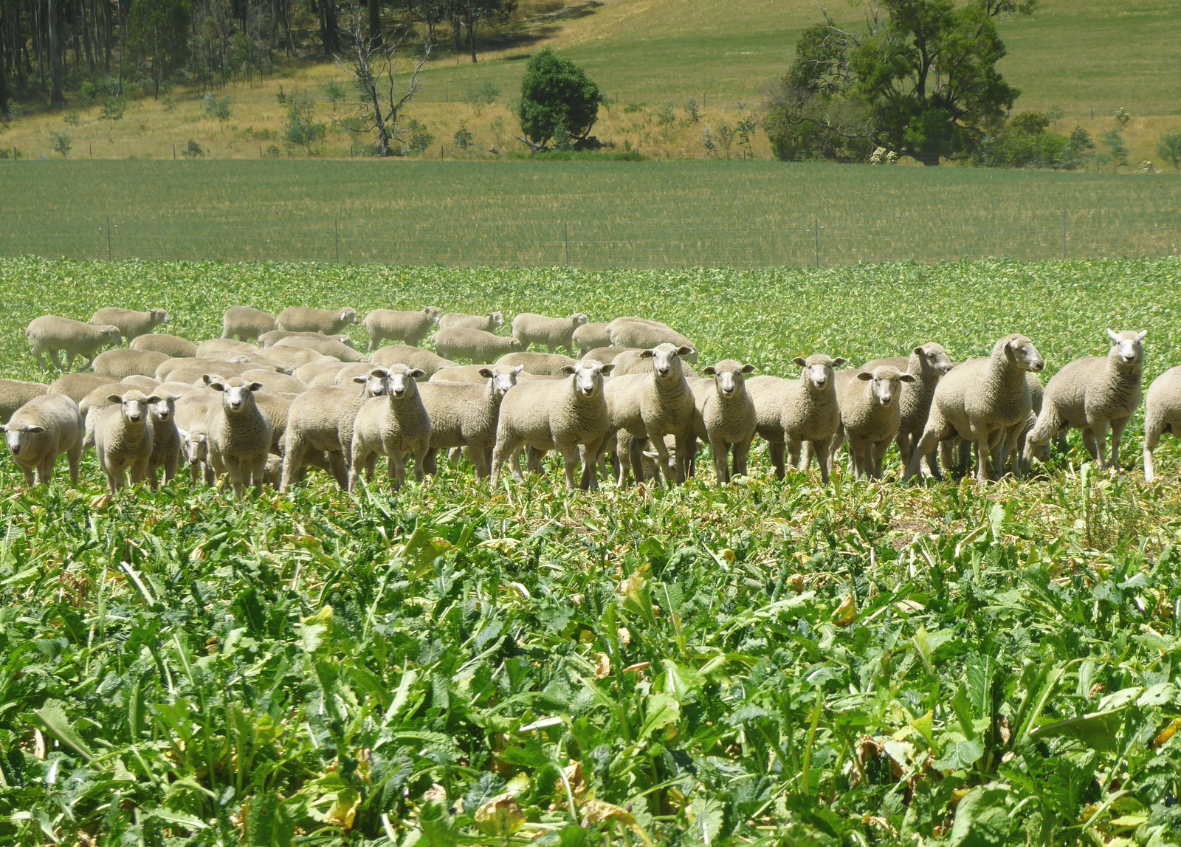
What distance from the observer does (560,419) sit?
33.6 ft

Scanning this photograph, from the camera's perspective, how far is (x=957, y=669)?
2.61 meters

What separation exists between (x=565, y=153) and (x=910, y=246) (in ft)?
123

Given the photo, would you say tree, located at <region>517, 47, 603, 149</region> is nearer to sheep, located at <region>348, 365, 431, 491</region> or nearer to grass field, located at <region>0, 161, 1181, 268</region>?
grass field, located at <region>0, 161, 1181, 268</region>

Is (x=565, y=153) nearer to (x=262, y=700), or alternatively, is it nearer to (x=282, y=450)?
(x=282, y=450)

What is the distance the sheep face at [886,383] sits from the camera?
944 centimetres

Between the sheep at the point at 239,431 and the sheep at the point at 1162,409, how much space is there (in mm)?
8345

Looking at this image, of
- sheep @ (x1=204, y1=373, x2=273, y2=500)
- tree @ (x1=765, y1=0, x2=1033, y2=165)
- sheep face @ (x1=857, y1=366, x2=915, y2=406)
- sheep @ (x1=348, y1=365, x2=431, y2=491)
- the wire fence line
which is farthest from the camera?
tree @ (x1=765, y1=0, x2=1033, y2=165)

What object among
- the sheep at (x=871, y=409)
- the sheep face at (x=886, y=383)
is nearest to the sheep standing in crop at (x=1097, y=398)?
the sheep at (x=871, y=409)

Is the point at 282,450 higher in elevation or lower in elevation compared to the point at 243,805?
lower

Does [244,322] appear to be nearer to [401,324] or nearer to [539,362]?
[401,324]

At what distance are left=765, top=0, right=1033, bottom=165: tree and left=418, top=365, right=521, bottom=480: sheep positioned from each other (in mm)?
71673

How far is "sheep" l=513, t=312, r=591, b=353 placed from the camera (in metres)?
21.9

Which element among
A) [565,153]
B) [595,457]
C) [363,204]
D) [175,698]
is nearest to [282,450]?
[595,457]

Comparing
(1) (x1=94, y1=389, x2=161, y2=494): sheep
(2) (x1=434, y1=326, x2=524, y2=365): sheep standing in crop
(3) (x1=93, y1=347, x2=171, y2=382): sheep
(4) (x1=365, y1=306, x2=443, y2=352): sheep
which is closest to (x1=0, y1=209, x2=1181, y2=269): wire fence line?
(4) (x1=365, y1=306, x2=443, y2=352): sheep
